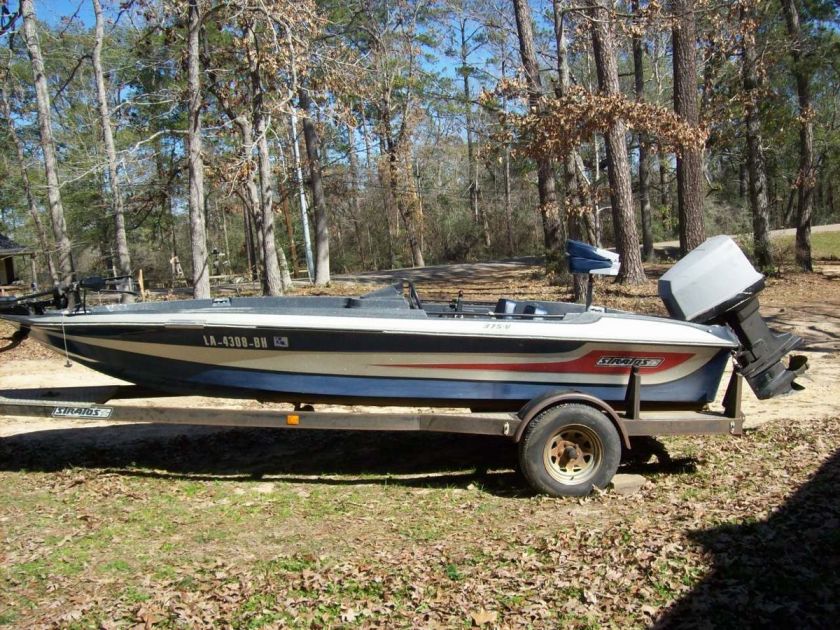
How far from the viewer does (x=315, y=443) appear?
719 centimetres

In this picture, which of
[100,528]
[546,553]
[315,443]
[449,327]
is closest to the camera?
[546,553]

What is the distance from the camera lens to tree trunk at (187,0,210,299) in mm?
12000

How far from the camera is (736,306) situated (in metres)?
5.81

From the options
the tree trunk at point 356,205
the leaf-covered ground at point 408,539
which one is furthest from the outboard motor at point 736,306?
the tree trunk at point 356,205

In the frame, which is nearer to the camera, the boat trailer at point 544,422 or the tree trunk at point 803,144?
the boat trailer at point 544,422

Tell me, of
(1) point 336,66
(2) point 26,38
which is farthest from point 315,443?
(2) point 26,38

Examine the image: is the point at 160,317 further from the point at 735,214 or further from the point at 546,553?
the point at 735,214

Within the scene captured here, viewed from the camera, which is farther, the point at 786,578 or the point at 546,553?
the point at 546,553

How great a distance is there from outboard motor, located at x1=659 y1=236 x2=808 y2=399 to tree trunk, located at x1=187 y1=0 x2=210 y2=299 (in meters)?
8.45

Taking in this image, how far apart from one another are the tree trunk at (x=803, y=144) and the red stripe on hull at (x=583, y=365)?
15143 millimetres

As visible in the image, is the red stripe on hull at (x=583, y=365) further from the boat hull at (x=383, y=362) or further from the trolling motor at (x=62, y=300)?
the trolling motor at (x=62, y=300)

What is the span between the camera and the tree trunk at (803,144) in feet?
60.3

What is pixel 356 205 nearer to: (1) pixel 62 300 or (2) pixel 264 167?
(2) pixel 264 167

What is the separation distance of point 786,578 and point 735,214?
120 feet
